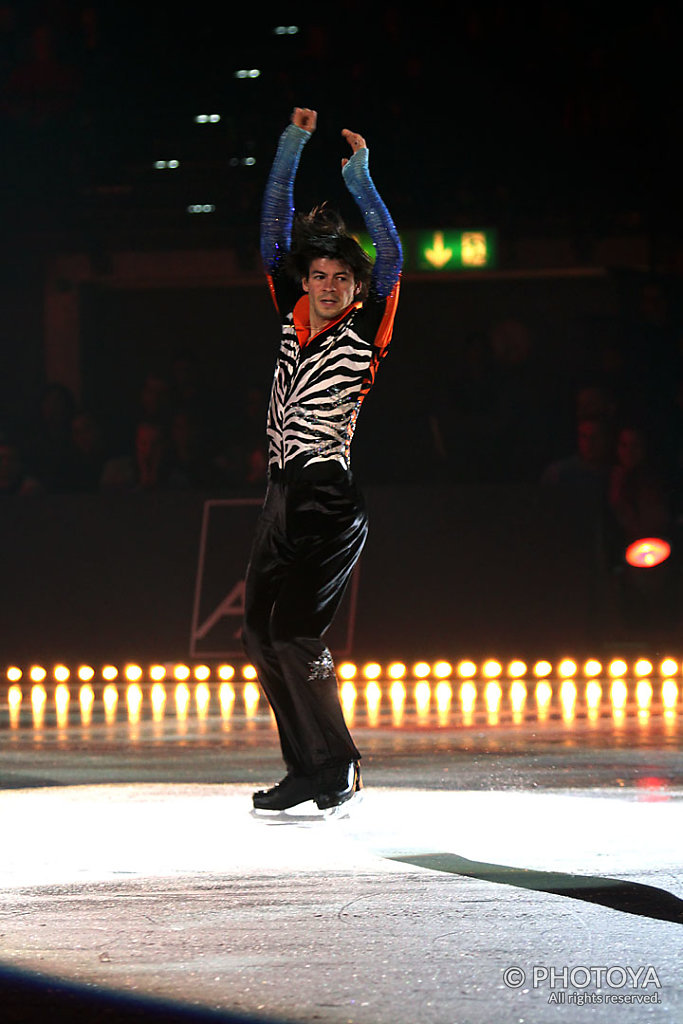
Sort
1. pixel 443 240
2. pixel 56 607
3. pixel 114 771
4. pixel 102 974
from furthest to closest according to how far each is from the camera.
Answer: pixel 443 240, pixel 56 607, pixel 114 771, pixel 102 974

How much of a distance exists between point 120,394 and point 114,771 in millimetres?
8241

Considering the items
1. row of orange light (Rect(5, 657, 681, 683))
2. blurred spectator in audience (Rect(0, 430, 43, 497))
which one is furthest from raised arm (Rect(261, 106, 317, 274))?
blurred spectator in audience (Rect(0, 430, 43, 497))

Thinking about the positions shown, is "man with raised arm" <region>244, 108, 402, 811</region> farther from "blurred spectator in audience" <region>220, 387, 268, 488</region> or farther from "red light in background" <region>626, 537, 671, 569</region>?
"red light in background" <region>626, 537, 671, 569</region>

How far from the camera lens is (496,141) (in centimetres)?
1428

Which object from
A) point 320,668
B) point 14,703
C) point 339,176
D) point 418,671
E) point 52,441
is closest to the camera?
point 320,668

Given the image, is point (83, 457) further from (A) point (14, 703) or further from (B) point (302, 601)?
(B) point (302, 601)

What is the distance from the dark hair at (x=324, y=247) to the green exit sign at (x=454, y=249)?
27.3 feet

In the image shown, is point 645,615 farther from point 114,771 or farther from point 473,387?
point 114,771

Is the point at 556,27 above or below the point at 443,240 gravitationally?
above

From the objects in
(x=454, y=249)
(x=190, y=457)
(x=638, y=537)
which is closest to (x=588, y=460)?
(x=638, y=537)

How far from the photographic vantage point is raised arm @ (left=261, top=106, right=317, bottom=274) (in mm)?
5602

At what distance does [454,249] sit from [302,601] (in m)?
8.95

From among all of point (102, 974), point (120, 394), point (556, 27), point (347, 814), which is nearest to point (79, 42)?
point (120, 394)

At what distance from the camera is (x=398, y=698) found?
9.27 m
